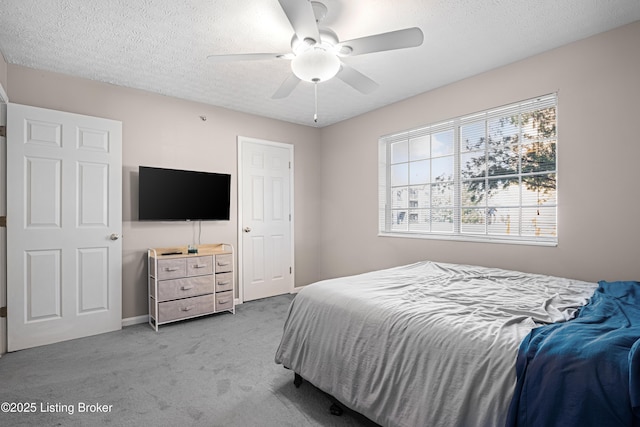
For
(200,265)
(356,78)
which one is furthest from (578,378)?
(200,265)

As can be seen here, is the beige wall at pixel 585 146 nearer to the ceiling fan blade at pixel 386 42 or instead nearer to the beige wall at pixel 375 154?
the beige wall at pixel 375 154

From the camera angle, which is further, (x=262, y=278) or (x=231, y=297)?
(x=262, y=278)

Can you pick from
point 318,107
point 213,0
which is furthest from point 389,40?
point 318,107

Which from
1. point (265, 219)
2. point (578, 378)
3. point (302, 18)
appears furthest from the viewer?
point (265, 219)

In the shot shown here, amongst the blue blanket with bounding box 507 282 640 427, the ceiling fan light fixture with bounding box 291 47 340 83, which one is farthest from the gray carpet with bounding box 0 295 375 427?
the ceiling fan light fixture with bounding box 291 47 340 83

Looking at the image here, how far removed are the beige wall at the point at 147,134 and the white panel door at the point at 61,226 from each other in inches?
6.4

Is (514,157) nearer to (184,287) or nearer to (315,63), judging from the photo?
(315,63)

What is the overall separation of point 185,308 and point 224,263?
633 millimetres

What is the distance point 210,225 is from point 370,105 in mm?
2552

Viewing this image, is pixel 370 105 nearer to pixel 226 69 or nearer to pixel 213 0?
pixel 226 69

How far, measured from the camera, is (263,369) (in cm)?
247

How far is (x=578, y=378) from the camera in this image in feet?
3.51

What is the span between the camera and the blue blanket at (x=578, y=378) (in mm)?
993

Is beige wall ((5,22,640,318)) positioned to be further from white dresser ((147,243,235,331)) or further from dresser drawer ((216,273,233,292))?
dresser drawer ((216,273,233,292))
